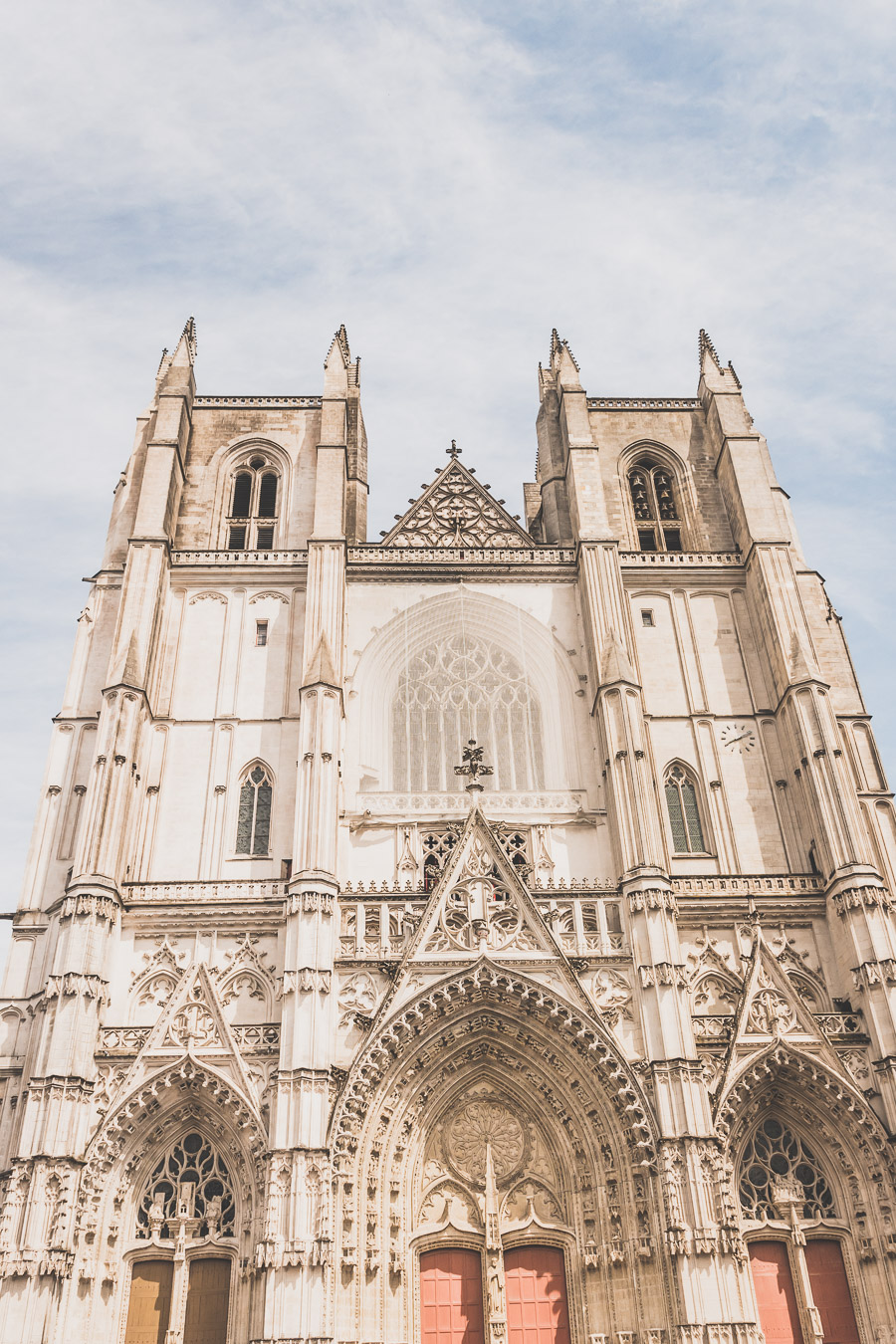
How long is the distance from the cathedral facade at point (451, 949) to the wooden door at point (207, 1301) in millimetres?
58

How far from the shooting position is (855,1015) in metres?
20.8

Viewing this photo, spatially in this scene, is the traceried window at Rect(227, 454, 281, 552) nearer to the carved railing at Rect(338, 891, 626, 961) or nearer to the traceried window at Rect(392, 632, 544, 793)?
the traceried window at Rect(392, 632, 544, 793)

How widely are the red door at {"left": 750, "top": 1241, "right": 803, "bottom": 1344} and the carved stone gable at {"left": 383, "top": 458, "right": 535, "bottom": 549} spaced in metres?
16.8

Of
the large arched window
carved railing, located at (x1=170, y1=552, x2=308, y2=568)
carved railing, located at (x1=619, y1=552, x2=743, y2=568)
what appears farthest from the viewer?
carved railing, located at (x1=619, y1=552, x2=743, y2=568)

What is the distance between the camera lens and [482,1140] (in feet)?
67.6

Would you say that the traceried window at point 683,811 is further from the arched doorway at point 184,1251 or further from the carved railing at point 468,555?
the arched doorway at point 184,1251

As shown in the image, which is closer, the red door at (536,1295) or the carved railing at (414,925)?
the red door at (536,1295)

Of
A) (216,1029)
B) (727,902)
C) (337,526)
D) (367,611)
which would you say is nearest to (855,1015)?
(727,902)

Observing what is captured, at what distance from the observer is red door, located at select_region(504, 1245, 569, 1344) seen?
18.8 meters

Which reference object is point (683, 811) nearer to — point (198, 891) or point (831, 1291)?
point (831, 1291)

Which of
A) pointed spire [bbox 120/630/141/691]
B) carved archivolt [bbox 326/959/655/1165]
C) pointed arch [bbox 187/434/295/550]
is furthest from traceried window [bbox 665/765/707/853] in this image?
pointed spire [bbox 120/630/141/691]

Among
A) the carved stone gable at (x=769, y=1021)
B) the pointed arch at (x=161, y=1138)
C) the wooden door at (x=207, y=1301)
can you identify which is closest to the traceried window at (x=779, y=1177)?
the carved stone gable at (x=769, y=1021)

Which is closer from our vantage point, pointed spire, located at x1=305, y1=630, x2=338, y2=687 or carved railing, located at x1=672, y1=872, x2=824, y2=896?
carved railing, located at x1=672, y1=872, x2=824, y2=896

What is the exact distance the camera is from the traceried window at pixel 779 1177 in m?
19.6
